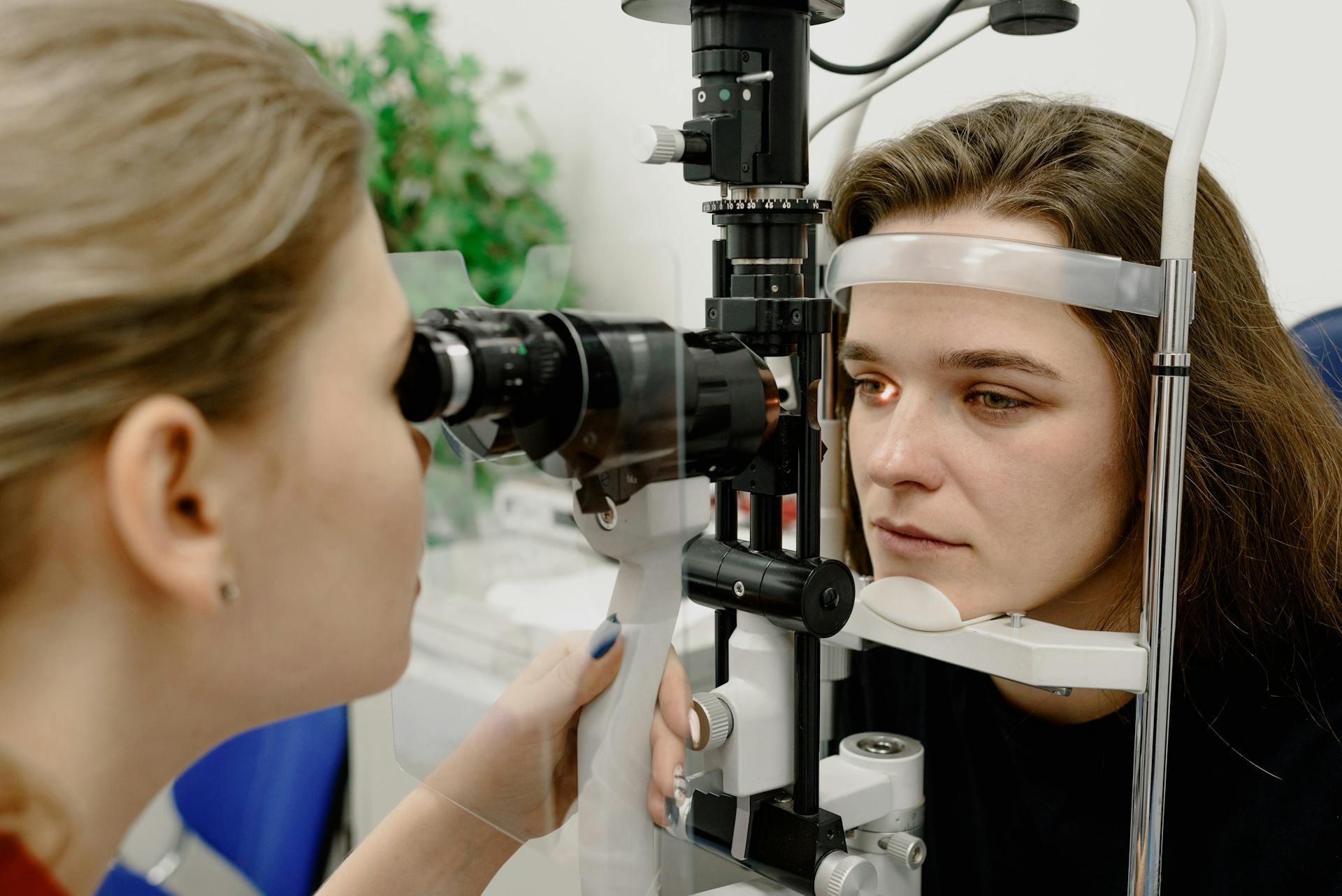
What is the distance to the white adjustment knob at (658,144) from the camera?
74 cm

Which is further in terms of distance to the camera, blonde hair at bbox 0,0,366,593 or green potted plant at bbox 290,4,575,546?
green potted plant at bbox 290,4,575,546

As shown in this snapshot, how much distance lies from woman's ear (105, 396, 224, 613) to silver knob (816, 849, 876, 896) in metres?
0.48

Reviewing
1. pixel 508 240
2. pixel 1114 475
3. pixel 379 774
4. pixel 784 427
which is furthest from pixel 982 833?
pixel 508 240

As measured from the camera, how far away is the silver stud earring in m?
0.50

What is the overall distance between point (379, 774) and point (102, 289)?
1194 millimetres

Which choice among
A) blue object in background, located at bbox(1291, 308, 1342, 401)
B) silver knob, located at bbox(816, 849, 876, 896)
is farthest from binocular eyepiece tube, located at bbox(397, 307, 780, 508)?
blue object in background, located at bbox(1291, 308, 1342, 401)

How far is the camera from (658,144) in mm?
743

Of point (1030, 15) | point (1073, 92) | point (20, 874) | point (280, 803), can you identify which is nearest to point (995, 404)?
point (1030, 15)

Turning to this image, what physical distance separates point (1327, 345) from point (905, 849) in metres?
0.74

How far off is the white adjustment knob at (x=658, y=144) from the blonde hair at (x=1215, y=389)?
333 millimetres

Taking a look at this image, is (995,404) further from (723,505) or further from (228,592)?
(228,592)

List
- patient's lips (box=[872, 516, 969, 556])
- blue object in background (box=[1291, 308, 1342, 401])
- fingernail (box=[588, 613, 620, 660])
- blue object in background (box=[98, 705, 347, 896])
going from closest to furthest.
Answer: fingernail (box=[588, 613, 620, 660]) → patient's lips (box=[872, 516, 969, 556]) → blue object in background (box=[1291, 308, 1342, 401]) → blue object in background (box=[98, 705, 347, 896])

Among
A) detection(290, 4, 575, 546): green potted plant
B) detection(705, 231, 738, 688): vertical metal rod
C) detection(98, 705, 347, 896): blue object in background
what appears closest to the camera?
detection(705, 231, 738, 688): vertical metal rod

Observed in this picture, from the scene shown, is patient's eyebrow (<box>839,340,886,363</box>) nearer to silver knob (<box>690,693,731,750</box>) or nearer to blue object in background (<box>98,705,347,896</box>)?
silver knob (<box>690,693,731,750</box>)
